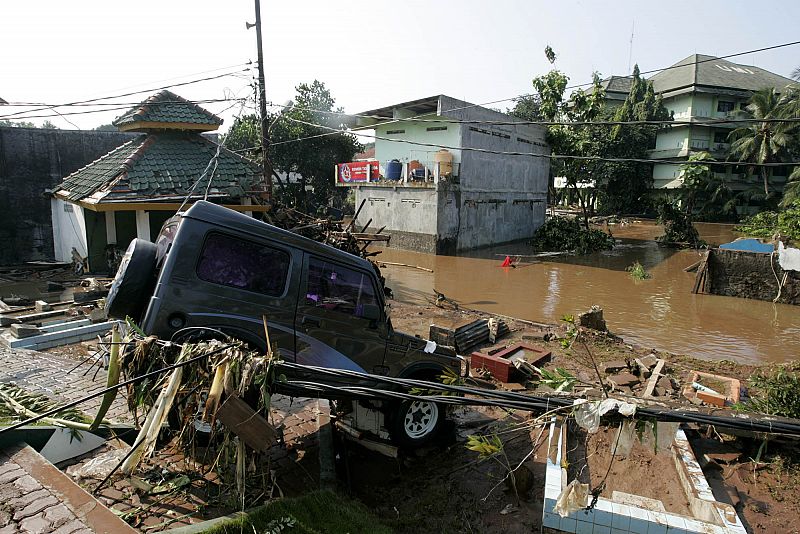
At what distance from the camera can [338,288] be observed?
5.62 m

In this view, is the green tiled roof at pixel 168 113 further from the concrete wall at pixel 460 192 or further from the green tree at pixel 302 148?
the green tree at pixel 302 148

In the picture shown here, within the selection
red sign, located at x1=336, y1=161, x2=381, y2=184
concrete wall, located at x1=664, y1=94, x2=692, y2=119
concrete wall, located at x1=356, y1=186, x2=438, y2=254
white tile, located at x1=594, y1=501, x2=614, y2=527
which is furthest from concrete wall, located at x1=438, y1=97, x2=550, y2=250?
white tile, located at x1=594, y1=501, x2=614, y2=527

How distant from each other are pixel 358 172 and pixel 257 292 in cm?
2624

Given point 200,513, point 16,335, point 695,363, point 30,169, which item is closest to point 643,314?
point 695,363

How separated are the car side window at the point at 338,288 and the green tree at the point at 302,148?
91.5 feet

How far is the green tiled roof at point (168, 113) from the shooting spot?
48.1ft

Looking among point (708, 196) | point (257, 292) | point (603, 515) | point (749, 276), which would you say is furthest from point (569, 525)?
point (708, 196)

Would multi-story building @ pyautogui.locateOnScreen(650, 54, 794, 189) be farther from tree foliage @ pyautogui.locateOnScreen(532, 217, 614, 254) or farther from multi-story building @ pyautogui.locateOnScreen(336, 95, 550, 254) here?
multi-story building @ pyautogui.locateOnScreen(336, 95, 550, 254)

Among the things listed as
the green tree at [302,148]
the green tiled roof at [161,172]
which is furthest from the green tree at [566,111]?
the green tiled roof at [161,172]

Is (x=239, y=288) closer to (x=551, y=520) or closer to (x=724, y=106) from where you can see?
(x=551, y=520)

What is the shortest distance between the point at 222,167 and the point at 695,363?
13556mm

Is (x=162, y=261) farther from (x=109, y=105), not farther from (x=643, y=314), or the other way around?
(x=643, y=314)

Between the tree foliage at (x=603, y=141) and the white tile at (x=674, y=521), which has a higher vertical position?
the tree foliage at (x=603, y=141)

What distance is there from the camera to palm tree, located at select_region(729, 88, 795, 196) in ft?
130
